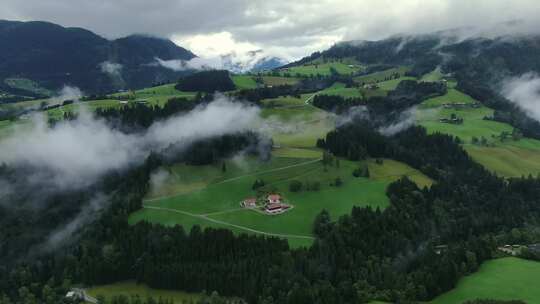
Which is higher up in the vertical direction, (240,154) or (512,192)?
(240,154)

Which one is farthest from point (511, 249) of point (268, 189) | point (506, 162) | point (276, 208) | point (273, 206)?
point (506, 162)

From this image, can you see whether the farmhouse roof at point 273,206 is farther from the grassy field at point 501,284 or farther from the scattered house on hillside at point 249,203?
the grassy field at point 501,284

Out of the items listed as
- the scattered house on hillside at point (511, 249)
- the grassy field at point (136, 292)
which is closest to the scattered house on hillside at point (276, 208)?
the grassy field at point (136, 292)

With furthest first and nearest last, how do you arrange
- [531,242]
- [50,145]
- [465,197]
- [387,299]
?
[50,145], [465,197], [531,242], [387,299]

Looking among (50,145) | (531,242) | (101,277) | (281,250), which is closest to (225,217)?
(281,250)

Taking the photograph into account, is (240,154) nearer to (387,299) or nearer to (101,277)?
(101,277)

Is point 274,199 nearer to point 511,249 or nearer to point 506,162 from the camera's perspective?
point 511,249
